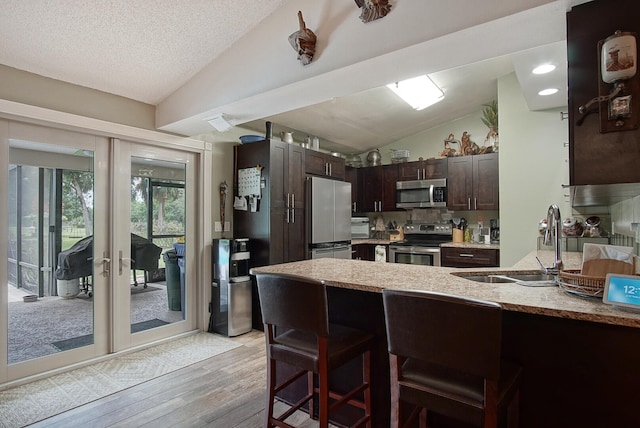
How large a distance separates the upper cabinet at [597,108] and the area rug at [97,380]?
3214mm

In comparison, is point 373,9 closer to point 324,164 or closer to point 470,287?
point 470,287

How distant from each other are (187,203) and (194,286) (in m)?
0.94

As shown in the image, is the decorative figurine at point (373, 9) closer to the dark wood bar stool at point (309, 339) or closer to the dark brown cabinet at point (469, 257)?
the dark wood bar stool at point (309, 339)

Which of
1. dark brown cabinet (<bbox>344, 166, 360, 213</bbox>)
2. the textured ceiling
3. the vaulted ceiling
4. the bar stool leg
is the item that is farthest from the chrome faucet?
dark brown cabinet (<bbox>344, 166, 360, 213</bbox>)

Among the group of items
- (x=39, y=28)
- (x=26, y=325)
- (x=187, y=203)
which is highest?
(x=39, y=28)

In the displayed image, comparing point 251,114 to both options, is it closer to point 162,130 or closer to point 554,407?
point 162,130

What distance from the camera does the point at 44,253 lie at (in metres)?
2.82

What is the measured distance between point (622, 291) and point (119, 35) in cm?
318

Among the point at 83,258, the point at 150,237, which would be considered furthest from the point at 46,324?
the point at 150,237

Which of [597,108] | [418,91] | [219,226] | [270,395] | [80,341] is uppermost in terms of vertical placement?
[418,91]

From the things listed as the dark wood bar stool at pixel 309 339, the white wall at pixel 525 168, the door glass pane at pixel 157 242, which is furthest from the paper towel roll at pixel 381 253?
the dark wood bar stool at pixel 309 339

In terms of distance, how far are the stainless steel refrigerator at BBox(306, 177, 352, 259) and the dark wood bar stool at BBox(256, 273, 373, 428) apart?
2.56 metres

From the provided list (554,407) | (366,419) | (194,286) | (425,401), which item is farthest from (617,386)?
(194,286)

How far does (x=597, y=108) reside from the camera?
1.44 meters
